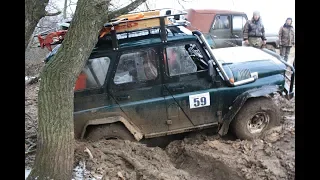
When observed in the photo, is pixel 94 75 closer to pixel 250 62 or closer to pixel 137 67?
pixel 137 67

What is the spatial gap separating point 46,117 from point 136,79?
1.60 meters

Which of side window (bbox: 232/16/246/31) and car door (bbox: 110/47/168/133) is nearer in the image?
car door (bbox: 110/47/168/133)

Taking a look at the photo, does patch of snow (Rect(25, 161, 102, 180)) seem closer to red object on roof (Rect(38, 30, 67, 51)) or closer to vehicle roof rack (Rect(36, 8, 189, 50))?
vehicle roof rack (Rect(36, 8, 189, 50))

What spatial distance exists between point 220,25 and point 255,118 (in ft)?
20.8

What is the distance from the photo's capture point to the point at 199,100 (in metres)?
5.25

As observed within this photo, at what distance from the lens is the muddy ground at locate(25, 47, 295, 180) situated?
4430 mm

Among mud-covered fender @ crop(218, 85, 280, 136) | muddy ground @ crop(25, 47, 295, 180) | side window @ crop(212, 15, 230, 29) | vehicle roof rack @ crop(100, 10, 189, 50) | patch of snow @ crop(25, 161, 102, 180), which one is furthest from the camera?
side window @ crop(212, 15, 230, 29)

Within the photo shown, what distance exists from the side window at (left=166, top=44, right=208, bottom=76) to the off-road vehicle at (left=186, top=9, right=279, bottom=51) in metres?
5.89

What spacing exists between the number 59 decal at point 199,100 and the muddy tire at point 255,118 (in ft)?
2.00

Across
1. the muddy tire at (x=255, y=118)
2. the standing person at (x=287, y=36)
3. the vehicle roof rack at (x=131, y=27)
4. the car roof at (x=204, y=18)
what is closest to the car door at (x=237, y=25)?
the car roof at (x=204, y=18)

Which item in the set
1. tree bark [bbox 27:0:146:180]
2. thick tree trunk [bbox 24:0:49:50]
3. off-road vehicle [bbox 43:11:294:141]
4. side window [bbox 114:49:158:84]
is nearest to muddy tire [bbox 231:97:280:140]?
off-road vehicle [bbox 43:11:294:141]
